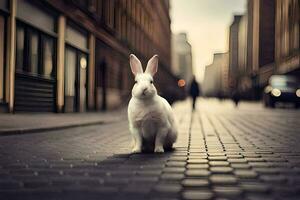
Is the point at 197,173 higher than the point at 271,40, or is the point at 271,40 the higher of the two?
the point at 271,40

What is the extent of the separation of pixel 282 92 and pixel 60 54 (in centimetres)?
1619

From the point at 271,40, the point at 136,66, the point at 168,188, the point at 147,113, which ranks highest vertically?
the point at 271,40

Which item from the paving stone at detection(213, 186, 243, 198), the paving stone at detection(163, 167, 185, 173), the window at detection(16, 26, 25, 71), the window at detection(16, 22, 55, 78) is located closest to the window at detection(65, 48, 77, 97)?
the window at detection(16, 22, 55, 78)

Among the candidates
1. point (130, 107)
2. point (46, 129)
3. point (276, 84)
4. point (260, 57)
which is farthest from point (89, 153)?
point (260, 57)

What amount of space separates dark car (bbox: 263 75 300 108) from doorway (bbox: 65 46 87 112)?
515 inches

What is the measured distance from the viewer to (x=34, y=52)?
16.3 metres

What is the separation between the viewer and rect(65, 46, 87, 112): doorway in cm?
1968

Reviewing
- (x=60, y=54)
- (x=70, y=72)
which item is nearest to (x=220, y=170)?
(x=60, y=54)

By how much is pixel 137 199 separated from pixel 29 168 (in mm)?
1951

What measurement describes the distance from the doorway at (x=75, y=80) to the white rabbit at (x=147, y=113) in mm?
13756

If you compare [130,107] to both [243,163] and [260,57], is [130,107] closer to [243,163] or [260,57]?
[243,163]

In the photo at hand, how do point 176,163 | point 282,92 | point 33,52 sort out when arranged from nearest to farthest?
1. point 176,163
2. point 33,52
3. point 282,92

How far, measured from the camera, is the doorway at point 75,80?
64.6 ft

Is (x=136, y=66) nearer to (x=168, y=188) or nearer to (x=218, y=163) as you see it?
(x=218, y=163)
